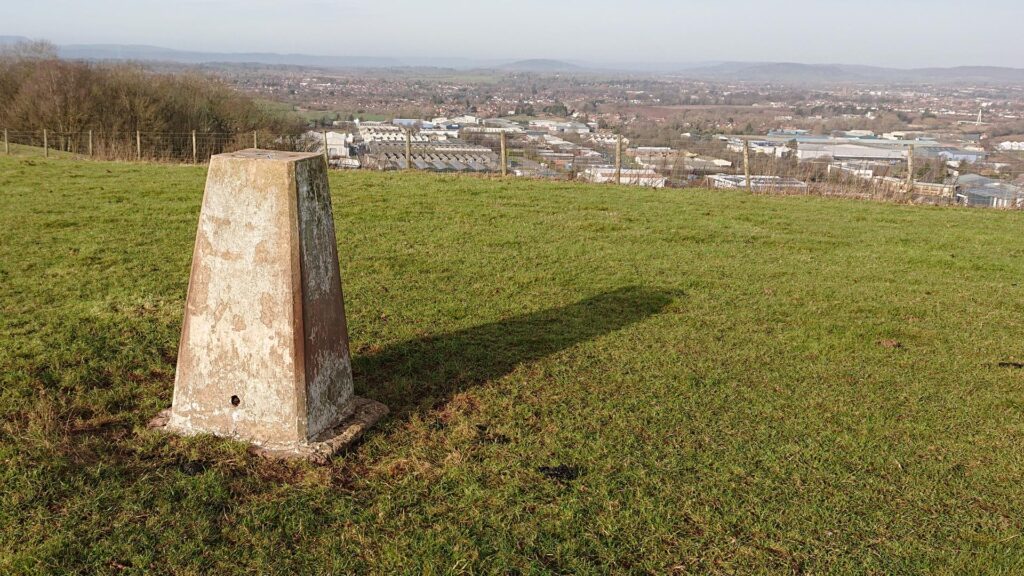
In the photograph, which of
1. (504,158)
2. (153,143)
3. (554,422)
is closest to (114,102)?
(153,143)

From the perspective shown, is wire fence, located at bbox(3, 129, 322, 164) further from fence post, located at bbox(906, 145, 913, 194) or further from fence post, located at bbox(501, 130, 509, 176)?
fence post, located at bbox(906, 145, 913, 194)

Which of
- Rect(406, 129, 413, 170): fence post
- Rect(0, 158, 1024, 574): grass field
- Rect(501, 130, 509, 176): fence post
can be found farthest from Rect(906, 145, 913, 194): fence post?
Rect(406, 129, 413, 170): fence post

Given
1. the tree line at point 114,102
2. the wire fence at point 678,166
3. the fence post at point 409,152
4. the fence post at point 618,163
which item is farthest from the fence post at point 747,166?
the tree line at point 114,102

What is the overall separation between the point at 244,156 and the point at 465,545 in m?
2.50

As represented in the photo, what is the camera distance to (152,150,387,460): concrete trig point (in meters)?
4.17

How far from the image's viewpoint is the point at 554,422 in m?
4.92

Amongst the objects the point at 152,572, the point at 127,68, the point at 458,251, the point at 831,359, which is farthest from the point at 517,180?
the point at 127,68

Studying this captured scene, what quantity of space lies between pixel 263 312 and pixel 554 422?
2017mm

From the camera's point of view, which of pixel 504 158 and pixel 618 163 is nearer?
pixel 618 163

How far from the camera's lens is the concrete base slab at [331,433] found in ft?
14.1

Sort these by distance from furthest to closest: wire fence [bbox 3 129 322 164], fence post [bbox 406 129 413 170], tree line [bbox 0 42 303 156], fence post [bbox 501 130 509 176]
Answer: tree line [bbox 0 42 303 156], wire fence [bbox 3 129 322 164], fence post [bbox 406 129 413 170], fence post [bbox 501 130 509 176]

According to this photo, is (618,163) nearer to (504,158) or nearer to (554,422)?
(504,158)

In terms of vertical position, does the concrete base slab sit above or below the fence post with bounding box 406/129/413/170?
below

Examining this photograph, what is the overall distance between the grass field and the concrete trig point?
218 mm
